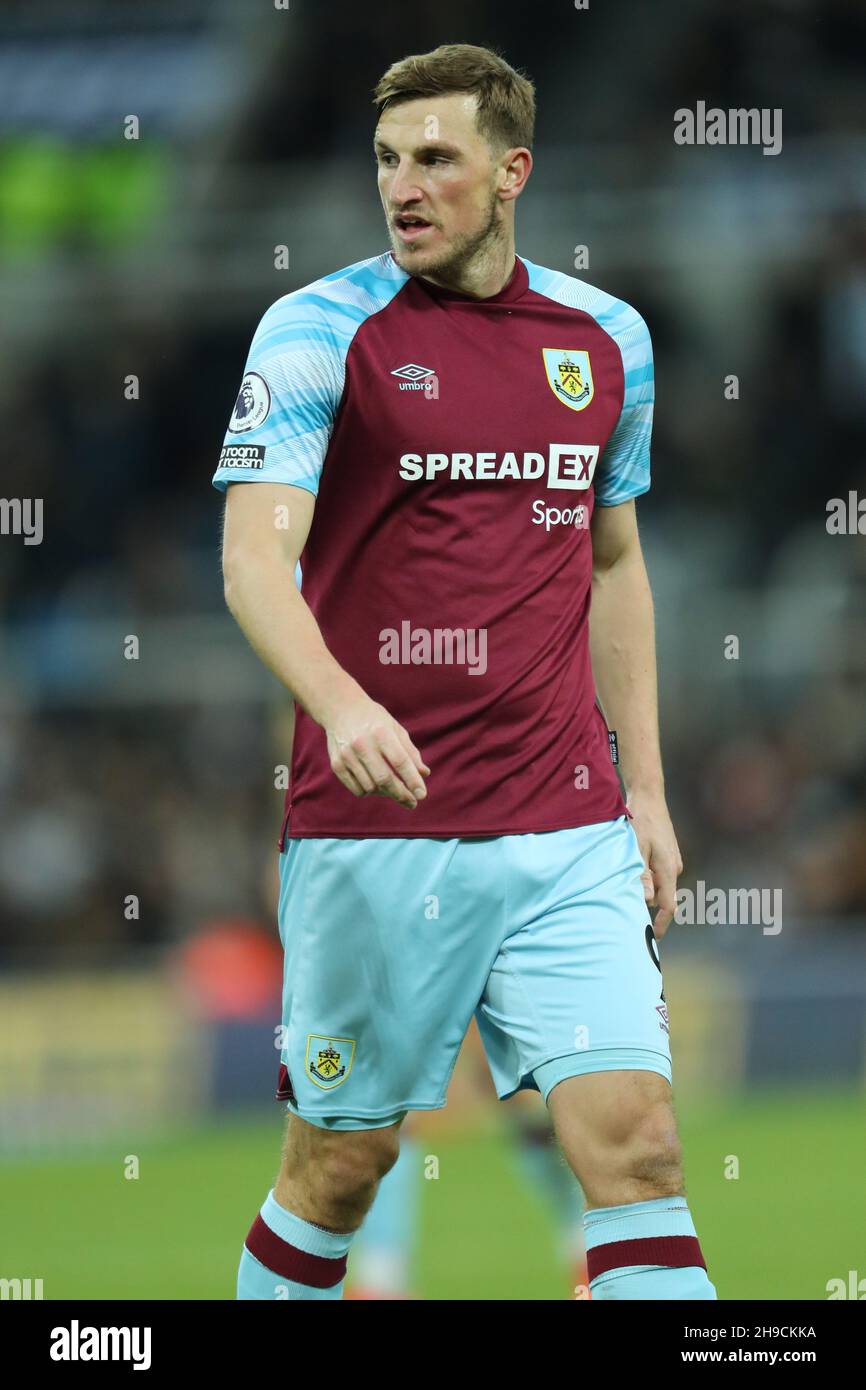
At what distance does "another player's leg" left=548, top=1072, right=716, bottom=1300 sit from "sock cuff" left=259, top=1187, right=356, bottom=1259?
0.65 meters

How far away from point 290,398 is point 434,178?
54cm

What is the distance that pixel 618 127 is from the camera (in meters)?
A: 17.4

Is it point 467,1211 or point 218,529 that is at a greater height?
point 218,529

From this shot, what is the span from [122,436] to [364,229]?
251 centimetres

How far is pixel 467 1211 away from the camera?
9328 millimetres

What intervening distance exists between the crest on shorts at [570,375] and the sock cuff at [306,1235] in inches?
66.8

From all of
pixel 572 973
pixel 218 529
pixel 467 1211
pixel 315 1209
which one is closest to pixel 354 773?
pixel 572 973

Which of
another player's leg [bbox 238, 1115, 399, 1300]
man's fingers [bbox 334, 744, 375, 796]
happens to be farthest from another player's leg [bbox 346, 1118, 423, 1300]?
man's fingers [bbox 334, 744, 375, 796]

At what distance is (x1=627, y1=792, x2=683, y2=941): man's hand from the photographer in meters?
4.66

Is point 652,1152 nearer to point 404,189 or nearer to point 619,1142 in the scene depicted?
point 619,1142

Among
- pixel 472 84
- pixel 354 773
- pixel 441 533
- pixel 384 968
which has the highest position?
pixel 472 84

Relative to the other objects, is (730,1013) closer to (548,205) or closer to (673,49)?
(548,205)

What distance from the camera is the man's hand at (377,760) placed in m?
3.76
